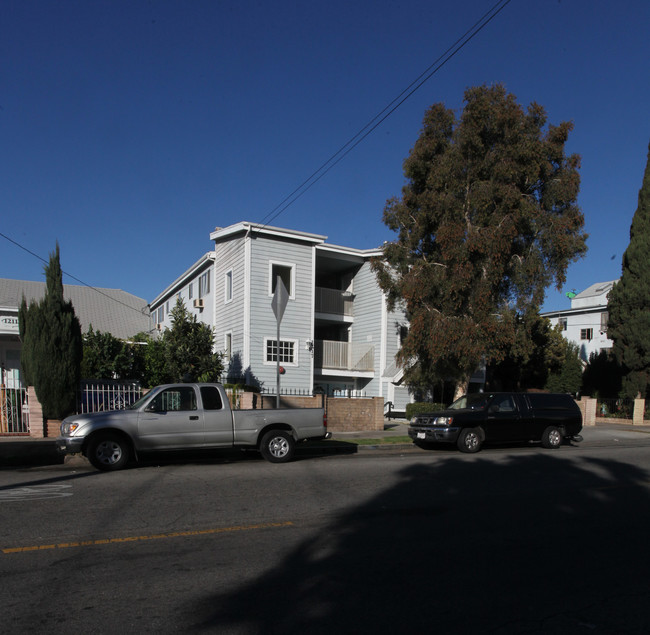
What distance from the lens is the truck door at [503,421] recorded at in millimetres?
14672

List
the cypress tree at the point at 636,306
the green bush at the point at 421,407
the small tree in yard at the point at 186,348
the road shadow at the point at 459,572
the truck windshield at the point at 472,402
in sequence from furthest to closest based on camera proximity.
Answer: the cypress tree at the point at 636,306 < the green bush at the point at 421,407 < the small tree in yard at the point at 186,348 < the truck windshield at the point at 472,402 < the road shadow at the point at 459,572

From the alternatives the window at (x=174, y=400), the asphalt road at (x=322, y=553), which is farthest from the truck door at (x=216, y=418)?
the asphalt road at (x=322, y=553)

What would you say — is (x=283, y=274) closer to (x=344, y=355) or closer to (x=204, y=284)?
(x=344, y=355)

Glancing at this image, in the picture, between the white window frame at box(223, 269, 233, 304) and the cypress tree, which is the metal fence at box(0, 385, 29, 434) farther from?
the cypress tree

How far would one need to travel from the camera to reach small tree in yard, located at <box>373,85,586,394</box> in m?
19.1

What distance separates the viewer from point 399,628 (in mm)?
4004

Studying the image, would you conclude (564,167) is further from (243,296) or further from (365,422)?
(243,296)

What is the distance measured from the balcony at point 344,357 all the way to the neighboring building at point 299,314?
46mm

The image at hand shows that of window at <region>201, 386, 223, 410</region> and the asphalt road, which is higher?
window at <region>201, 386, 223, 410</region>

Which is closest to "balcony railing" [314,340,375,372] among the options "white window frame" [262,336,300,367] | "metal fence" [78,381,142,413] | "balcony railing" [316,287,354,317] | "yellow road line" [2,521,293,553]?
"balcony railing" [316,287,354,317]

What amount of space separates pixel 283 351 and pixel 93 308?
17.5 m

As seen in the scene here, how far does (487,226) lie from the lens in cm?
1936

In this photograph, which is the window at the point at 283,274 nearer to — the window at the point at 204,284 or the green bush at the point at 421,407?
the window at the point at 204,284

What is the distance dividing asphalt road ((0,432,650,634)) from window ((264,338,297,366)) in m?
13.7
